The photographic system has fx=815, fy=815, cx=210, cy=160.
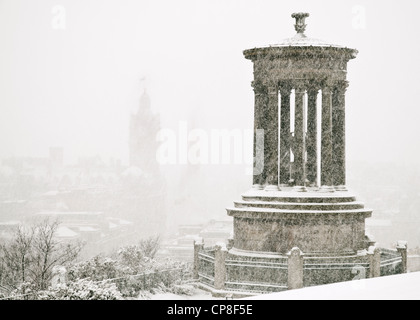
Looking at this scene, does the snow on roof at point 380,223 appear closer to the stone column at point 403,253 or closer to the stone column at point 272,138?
the stone column at point 403,253

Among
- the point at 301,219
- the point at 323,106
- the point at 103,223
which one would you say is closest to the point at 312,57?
the point at 323,106

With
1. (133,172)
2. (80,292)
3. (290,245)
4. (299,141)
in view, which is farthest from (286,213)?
(133,172)

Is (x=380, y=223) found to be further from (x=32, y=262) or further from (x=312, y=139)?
(x=312, y=139)

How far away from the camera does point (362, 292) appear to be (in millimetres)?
9836

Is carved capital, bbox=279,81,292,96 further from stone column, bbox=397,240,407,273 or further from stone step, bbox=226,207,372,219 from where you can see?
stone column, bbox=397,240,407,273

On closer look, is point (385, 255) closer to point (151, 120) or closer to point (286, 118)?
point (286, 118)

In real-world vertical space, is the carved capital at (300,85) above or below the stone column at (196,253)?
above

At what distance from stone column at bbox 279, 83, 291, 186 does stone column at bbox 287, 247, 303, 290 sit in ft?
11.8

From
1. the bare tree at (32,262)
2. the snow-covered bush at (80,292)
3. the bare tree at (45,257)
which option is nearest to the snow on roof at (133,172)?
the bare tree at (45,257)

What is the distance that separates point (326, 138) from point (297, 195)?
2388 mm

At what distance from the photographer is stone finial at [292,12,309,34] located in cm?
2680

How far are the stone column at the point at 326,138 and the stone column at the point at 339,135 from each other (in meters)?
0.33

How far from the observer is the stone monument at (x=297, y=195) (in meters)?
24.1

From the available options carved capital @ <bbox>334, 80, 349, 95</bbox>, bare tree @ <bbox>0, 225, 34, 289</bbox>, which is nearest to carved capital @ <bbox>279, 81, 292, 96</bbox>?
carved capital @ <bbox>334, 80, 349, 95</bbox>
